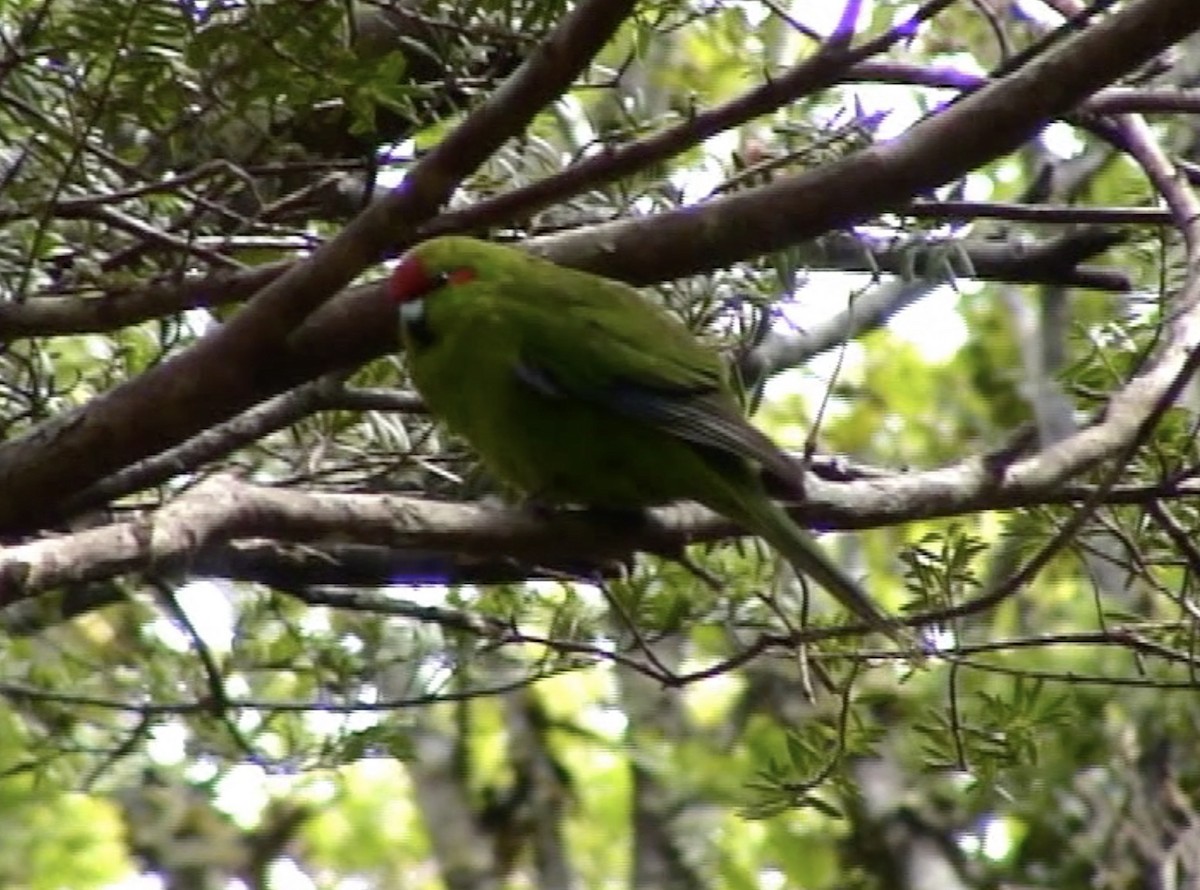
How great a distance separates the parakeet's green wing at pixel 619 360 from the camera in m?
2.65

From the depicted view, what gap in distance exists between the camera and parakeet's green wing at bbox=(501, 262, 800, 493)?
8.69 feet

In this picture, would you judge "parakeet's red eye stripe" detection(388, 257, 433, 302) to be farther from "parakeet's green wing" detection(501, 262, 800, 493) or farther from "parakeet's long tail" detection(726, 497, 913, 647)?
"parakeet's long tail" detection(726, 497, 913, 647)

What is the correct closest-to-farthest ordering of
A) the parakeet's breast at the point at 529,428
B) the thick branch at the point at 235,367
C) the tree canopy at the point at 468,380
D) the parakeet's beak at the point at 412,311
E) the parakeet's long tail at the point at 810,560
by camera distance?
1. the thick branch at the point at 235,367
2. the tree canopy at the point at 468,380
3. the parakeet's long tail at the point at 810,560
4. the parakeet's beak at the point at 412,311
5. the parakeet's breast at the point at 529,428

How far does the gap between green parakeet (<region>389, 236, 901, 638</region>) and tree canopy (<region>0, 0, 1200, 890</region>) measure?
2.4 inches

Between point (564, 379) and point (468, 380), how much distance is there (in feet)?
0.41

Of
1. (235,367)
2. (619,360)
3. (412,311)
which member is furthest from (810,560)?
(235,367)

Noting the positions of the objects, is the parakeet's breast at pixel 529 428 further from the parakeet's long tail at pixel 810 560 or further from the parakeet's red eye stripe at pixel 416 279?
the parakeet's long tail at pixel 810 560

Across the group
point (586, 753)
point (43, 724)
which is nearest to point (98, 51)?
point (43, 724)

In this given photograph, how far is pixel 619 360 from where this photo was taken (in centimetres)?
271

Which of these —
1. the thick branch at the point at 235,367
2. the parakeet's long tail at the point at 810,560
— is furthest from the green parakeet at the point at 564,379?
the thick branch at the point at 235,367

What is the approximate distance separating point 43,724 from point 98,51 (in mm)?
1713

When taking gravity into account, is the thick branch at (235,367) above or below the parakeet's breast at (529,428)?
below

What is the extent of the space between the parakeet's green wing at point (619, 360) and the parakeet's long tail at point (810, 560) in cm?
17

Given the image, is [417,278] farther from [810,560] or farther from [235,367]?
[810,560]
